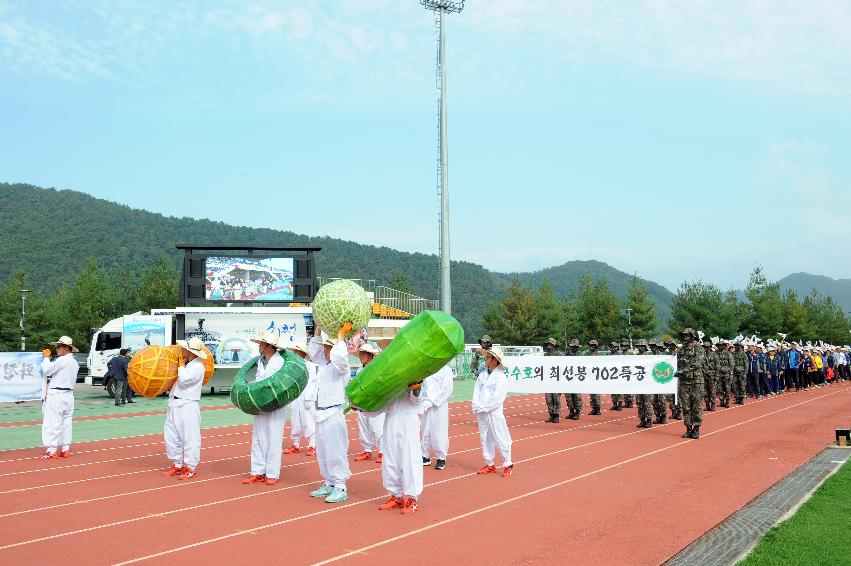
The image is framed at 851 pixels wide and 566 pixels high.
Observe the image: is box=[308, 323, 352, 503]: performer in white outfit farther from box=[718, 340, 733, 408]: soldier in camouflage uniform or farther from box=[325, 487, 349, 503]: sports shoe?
box=[718, 340, 733, 408]: soldier in camouflage uniform

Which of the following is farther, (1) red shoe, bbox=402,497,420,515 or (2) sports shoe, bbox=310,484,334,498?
(2) sports shoe, bbox=310,484,334,498

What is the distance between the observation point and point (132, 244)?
391 feet

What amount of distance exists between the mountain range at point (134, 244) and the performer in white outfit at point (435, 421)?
8941 cm

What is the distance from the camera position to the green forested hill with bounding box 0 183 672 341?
10562 centimetres

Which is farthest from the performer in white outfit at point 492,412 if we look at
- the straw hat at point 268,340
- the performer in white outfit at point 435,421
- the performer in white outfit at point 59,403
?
the performer in white outfit at point 59,403

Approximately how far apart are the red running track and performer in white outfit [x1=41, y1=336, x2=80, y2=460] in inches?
15.2

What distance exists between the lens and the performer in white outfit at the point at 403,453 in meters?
7.84

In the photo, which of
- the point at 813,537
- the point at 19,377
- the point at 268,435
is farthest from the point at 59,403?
the point at 19,377

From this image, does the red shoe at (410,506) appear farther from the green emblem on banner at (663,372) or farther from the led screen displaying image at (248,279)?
the led screen displaying image at (248,279)

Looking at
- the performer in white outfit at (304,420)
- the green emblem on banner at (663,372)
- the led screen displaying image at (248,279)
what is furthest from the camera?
the led screen displaying image at (248,279)

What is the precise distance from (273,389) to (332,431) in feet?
3.44

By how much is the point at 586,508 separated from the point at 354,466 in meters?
4.04

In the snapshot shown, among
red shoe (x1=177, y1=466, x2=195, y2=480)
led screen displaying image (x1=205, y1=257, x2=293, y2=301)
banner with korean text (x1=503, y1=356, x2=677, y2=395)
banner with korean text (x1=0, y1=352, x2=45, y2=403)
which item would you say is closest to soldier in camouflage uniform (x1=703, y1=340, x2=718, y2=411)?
banner with korean text (x1=503, y1=356, x2=677, y2=395)

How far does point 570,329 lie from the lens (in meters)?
65.8
